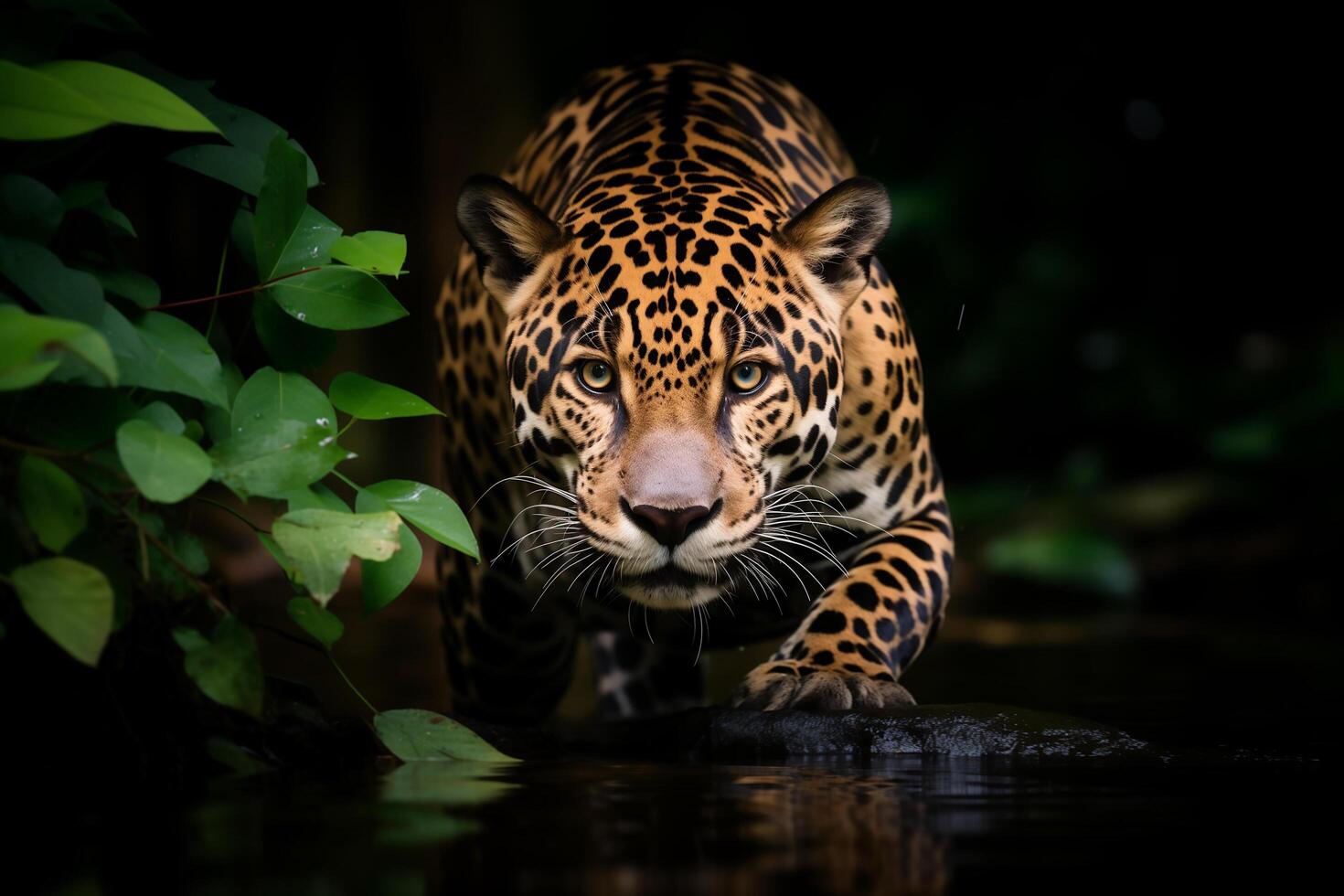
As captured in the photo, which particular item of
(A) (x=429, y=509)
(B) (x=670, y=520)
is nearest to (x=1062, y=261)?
(B) (x=670, y=520)

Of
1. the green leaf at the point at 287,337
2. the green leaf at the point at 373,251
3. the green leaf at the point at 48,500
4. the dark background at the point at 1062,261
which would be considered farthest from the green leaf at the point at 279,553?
the dark background at the point at 1062,261

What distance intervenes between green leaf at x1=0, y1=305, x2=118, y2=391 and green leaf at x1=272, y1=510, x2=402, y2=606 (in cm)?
56

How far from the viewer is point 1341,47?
40.9 ft

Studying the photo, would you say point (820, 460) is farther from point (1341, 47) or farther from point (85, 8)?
point (1341, 47)

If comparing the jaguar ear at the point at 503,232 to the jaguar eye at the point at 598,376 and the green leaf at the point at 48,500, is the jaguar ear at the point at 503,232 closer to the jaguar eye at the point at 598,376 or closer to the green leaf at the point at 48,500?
the jaguar eye at the point at 598,376

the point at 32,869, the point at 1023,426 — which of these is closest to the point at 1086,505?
the point at 1023,426

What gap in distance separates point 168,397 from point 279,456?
1.24 ft

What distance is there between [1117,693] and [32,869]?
375 cm

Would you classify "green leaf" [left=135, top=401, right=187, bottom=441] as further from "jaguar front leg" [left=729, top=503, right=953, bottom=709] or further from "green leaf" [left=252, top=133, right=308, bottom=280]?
"jaguar front leg" [left=729, top=503, right=953, bottom=709]

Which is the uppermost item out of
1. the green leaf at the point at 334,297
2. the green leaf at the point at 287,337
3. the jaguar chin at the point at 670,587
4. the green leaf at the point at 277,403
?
the green leaf at the point at 334,297

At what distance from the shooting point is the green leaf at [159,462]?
2805 mm

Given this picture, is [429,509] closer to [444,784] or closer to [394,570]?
[394,570]

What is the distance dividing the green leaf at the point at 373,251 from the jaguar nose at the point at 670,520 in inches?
31.4

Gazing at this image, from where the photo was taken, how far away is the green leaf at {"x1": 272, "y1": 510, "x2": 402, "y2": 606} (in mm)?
3049
